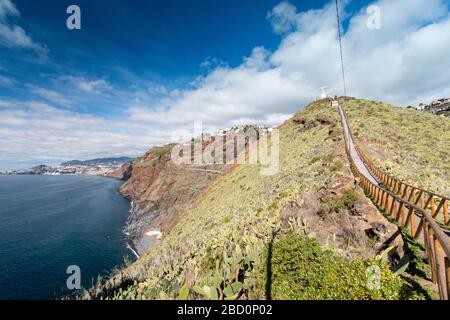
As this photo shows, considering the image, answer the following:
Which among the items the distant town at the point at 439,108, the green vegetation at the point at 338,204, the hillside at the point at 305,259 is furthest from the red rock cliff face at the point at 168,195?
the distant town at the point at 439,108

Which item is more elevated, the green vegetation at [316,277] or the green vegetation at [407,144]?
the green vegetation at [407,144]

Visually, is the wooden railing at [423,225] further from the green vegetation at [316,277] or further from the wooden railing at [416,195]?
the green vegetation at [316,277]

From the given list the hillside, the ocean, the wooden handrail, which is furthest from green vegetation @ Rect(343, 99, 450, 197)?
the ocean

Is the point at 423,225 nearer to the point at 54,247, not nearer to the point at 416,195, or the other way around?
the point at 416,195

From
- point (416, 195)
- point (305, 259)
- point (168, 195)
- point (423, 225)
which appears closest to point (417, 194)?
point (416, 195)

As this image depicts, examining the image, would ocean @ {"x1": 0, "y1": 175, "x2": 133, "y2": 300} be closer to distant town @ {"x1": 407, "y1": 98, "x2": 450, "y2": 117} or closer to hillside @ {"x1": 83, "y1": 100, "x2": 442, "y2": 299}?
hillside @ {"x1": 83, "y1": 100, "x2": 442, "y2": 299}

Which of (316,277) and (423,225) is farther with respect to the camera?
(423,225)
